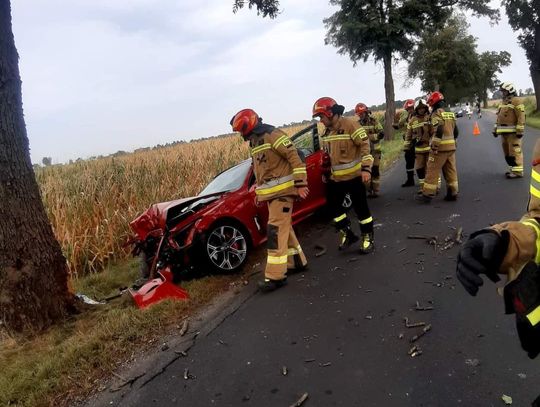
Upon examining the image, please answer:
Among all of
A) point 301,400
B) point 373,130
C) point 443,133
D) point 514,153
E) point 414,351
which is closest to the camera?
point 301,400

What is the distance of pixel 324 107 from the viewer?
18.9 ft

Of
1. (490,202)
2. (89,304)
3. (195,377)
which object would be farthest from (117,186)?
(490,202)

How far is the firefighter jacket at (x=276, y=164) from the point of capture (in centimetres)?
507

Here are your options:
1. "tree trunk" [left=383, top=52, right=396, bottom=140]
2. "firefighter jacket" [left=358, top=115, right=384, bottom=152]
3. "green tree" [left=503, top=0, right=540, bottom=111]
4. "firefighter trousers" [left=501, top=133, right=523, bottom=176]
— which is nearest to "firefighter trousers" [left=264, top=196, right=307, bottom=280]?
"firefighter jacket" [left=358, top=115, right=384, bottom=152]

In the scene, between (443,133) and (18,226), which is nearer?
(18,226)

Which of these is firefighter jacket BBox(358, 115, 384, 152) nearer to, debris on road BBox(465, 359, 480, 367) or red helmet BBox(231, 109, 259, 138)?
red helmet BBox(231, 109, 259, 138)

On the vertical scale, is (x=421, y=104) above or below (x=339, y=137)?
above

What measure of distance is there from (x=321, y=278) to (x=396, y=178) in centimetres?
696

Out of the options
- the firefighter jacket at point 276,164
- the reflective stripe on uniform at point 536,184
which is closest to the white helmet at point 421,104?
the firefighter jacket at point 276,164

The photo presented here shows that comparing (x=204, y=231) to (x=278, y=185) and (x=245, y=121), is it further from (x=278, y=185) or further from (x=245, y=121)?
(x=245, y=121)

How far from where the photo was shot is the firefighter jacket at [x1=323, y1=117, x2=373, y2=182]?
19.4ft

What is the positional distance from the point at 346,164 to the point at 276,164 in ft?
3.97

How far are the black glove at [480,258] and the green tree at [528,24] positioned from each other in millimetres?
29315

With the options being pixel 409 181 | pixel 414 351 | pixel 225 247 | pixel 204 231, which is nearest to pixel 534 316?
pixel 414 351
